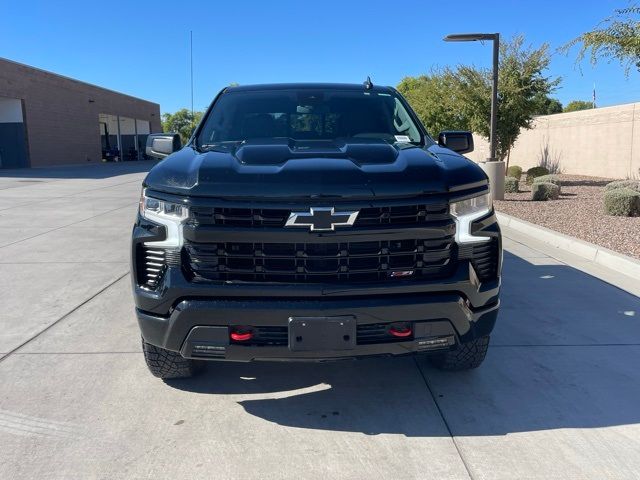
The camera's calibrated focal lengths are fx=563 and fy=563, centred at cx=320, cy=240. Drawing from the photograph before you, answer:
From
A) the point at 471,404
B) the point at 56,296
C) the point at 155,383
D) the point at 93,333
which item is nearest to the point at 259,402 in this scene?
the point at 155,383

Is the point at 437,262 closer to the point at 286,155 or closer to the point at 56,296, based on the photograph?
the point at 286,155

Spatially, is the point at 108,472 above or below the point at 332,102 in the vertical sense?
below

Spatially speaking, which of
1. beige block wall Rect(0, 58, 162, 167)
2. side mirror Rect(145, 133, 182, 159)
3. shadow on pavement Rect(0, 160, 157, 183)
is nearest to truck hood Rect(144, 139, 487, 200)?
side mirror Rect(145, 133, 182, 159)

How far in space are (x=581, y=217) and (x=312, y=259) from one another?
9.46 m

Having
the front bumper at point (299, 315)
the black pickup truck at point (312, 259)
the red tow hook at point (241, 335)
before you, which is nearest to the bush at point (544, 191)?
the black pickup truck at point (312, 259)

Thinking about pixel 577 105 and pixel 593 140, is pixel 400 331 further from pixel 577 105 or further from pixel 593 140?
pixel 577 105

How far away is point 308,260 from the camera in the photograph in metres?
2.97

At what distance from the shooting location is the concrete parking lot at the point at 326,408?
9.43 feet

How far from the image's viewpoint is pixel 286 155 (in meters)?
3.35

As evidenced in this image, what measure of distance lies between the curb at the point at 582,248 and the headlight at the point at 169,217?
5700 mm

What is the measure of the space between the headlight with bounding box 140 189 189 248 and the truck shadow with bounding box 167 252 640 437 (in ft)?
3.83

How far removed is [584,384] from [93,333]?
3.81 metres

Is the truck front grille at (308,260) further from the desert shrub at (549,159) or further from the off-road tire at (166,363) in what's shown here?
the desert shrub at (549,159)

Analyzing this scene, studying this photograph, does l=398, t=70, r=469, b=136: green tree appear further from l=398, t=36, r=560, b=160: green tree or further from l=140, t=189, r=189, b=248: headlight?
l=140, t=189, r=189, b=248: headlight
